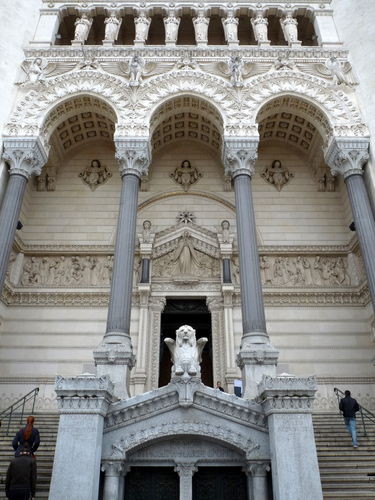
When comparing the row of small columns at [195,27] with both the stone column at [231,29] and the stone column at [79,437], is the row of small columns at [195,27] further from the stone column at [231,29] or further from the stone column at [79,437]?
the stone column at [79,437]

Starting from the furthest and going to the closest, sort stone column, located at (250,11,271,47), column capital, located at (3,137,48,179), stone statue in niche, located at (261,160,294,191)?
1. stone statue in niche, located at (261,160,294,191)
2. stone column, located at (250,11,271,47)
3. column capital, located at (3,137,48,179)

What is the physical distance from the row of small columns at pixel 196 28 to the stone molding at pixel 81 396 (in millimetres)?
14986

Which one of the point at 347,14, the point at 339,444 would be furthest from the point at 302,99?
the point at 339,444

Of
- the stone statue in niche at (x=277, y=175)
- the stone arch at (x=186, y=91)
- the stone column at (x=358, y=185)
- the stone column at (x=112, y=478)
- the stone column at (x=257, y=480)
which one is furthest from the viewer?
the stone statue in niche at (x=277, y=175)

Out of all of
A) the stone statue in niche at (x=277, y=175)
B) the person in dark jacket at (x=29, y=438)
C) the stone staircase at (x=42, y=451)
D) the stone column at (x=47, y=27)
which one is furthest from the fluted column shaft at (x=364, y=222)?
the stone column at (x=47, y=27)

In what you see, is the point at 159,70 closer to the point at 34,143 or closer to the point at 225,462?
the point at 34,143

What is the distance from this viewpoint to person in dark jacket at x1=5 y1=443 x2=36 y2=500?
734cm

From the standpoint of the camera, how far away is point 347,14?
19.0 metres

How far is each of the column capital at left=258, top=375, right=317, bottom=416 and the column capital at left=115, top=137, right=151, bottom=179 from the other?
9537 mm

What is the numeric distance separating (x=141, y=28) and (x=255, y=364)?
15246 millimetres

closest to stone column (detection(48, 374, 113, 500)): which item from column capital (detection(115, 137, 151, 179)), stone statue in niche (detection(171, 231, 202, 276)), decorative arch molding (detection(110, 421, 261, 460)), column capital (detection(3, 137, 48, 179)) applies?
decorative arch molding (detection(110, 421, 261, 460))

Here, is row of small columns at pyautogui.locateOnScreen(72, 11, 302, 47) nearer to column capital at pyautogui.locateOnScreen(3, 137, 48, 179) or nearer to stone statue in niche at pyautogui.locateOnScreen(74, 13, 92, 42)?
stone statue in niche at pyautogui.locateOnScreen(74, 13, 92, 42)

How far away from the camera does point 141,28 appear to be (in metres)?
19.1

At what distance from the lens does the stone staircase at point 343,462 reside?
9.04 metres
